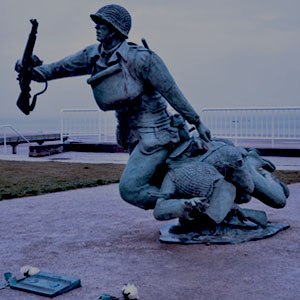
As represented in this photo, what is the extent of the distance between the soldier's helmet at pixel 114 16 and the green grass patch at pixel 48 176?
3916mm

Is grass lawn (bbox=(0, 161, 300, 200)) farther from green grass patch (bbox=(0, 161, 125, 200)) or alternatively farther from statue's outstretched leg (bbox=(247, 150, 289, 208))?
statue's outstretched leg (bbox=(247, 150, 289, 208))

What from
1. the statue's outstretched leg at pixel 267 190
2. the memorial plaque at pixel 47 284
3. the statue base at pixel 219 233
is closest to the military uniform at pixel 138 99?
the statue base at pixel 219 233

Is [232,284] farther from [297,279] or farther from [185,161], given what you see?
[185,161]

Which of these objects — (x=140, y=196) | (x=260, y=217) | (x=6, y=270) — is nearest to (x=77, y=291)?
(x=6, y=270)

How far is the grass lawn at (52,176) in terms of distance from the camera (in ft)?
27.7

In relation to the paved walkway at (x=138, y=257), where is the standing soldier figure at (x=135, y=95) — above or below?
above

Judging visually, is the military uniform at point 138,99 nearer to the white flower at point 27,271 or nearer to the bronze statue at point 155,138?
the bronze statue at point 155,138

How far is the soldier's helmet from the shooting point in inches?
175

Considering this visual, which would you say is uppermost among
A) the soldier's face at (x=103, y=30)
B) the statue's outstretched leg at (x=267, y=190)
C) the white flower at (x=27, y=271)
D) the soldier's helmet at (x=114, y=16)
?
the soldier's helmet at (x=114, y=16)

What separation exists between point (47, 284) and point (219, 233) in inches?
70.6

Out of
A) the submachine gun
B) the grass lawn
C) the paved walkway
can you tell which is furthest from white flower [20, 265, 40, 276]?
the grass lawn

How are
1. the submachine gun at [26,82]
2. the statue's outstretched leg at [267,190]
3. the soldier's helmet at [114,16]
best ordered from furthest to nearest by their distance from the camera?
1. the statue's outstretched leg at [267,190]
2. the submachine gun at [26,82]
3. the soldier's helmet at [114,16]

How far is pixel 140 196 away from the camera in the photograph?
4613mm

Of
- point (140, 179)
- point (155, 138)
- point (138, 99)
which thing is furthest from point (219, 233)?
point (138, 99)
